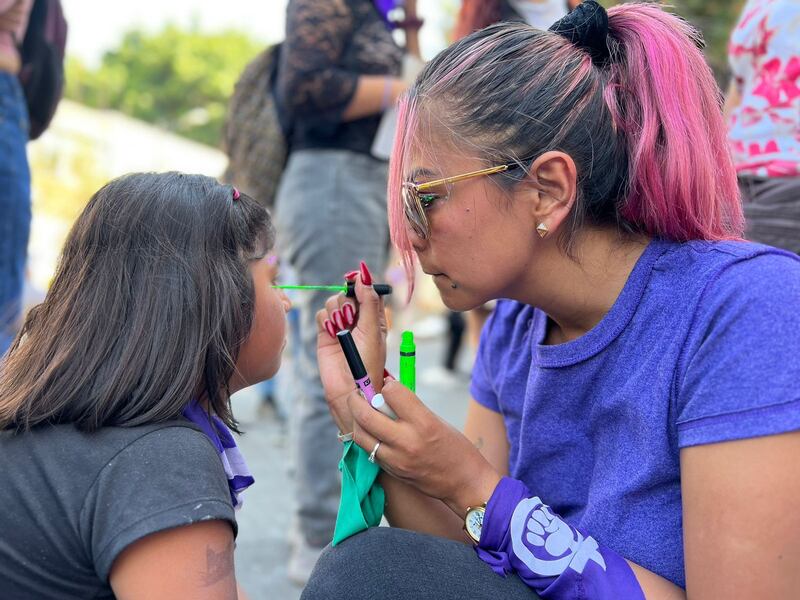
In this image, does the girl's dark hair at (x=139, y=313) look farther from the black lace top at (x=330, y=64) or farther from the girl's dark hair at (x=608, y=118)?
the black lace top at (x=330, y=64)

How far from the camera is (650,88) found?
1425 millimetres

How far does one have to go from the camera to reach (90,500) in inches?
49.9

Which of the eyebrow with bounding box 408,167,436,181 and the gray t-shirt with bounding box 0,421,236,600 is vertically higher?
the eyebrow with bounding box 408,167,436,181

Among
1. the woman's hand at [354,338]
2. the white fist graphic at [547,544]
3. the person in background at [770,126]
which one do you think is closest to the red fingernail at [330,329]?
the woman's hand at [354,338]

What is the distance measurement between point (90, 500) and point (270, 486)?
7.76 ft

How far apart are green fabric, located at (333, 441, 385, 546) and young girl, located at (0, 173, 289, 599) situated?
0.21 m

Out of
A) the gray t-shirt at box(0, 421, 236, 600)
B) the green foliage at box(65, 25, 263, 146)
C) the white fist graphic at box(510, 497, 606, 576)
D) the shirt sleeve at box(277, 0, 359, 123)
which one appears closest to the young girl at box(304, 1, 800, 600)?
the white fist graphic at box(510, 497, 606, 576)

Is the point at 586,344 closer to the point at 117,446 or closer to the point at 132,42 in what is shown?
the point at 117,446

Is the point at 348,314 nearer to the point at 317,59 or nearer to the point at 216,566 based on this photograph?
the point at 216,566

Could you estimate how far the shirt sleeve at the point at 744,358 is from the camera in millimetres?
1168

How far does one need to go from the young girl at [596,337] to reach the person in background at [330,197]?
112 centimetres

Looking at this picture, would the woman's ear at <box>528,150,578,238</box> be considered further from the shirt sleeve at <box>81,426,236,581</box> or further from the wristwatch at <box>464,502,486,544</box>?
the shirt sleeve at <box>81,426,236,581</box>

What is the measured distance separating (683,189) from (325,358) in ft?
2.43

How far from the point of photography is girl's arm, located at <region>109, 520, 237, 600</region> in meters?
1.25
